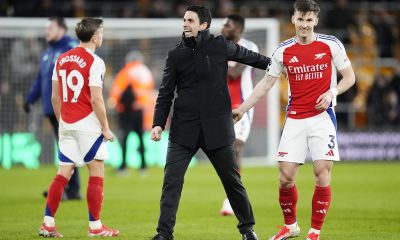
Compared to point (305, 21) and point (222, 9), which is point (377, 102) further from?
point (305, 21)

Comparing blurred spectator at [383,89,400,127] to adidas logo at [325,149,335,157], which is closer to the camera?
adidas logo at [325,149,335,157]

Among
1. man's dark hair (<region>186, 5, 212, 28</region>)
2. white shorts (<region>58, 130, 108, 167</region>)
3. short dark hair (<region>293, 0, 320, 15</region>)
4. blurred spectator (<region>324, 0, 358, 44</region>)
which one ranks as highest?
blurred spectator (<region>324, 0, 358, 44</region>)

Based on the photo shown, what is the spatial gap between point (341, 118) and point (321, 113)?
1556cm

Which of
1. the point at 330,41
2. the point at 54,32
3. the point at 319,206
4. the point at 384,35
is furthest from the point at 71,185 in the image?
the point at 384,35

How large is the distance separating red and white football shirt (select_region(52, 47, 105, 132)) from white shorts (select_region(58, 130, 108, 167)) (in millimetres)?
67

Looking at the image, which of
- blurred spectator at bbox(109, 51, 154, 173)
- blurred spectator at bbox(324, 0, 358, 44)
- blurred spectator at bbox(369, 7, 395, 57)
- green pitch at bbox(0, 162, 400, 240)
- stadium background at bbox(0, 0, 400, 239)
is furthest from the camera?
blurred spectator at bbox(369, 7, 395, 57)

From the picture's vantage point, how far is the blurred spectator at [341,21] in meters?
25.3

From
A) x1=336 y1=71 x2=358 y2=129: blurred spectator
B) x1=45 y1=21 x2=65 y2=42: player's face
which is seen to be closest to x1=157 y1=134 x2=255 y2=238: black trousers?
x1=45 y1=21 x2=65 y2=42: player's face

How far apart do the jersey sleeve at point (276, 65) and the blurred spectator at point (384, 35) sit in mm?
17707

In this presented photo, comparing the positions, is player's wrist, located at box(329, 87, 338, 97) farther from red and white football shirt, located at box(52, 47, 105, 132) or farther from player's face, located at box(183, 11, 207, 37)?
red and white football shirt, located at box(52, 47, 105, 132)

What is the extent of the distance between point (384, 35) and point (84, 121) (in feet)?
58.9

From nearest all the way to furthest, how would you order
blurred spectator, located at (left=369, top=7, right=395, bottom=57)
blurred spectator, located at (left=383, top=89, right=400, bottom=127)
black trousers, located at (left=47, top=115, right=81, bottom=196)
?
black trousers, located at (left=47, top=115, right=81, bottom=196) < blurred spectator, located at (left=383, top=89, right=400, bottom=127) < blurred spectator, located at (left=369, top=7, right=395, bottom=57)

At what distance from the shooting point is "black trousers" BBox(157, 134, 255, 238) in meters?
Result: 8.30

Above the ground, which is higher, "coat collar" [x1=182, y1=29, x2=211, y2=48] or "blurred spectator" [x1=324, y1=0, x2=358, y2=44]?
"blurred spectator" [x1=324, y1=0, x2=358, y2=44]
